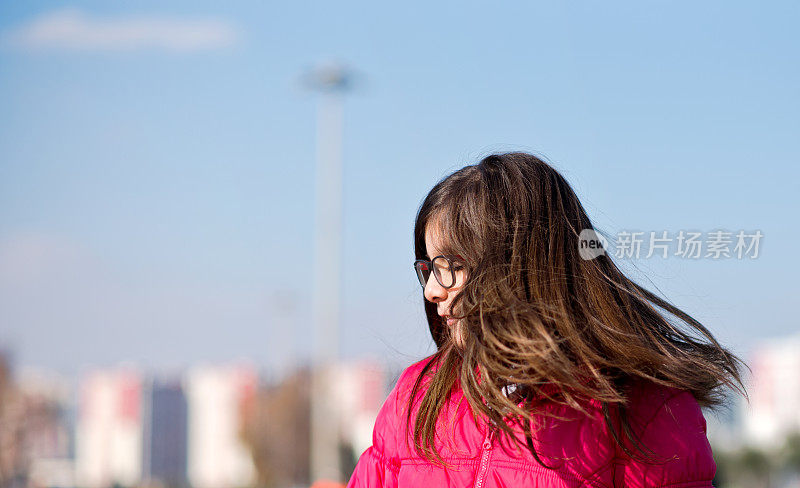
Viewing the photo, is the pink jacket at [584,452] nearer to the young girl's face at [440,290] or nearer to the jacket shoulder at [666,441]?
the jacket shoulder at [666,441]

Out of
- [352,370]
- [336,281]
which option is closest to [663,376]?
[336,281]

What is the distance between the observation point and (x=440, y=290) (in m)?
2.00

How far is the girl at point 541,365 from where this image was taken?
5.86ft

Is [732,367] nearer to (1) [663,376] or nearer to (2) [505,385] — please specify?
(1) [663,376]

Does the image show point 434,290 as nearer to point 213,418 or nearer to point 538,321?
point 538,321

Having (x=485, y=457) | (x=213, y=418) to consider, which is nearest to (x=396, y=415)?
(x=485, y=457)

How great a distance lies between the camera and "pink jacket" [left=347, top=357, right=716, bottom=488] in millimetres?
1793

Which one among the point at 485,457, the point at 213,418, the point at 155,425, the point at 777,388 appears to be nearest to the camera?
the point at 485,457

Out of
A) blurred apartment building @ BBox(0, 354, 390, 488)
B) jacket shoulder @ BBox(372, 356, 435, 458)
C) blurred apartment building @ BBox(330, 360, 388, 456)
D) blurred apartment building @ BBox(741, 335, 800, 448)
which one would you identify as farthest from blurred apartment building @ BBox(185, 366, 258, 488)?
jacket shoulder @ BBox(372, 356, 435, 458)

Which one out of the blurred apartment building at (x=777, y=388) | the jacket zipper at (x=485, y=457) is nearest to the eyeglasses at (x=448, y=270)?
the jacket zipper at (x=485, y=457)

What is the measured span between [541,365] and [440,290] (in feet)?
1.10

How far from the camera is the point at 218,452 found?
96.9m

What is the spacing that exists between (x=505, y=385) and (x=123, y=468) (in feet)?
357

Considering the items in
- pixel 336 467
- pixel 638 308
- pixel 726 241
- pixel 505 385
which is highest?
pixel 726 241
